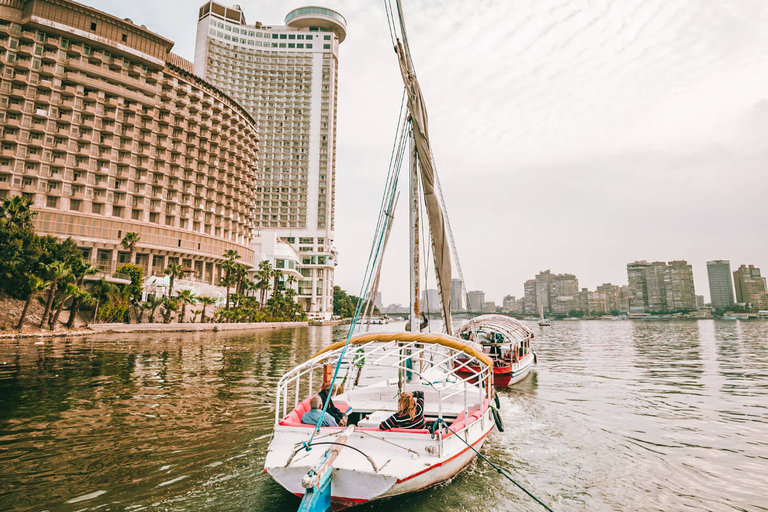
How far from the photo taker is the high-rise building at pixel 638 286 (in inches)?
7200

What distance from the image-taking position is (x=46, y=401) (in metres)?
14.9

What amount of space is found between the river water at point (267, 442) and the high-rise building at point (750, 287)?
19429cm

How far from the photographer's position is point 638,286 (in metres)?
189

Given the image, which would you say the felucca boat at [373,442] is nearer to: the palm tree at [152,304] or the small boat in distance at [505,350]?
the small boat in distance at [505,350]

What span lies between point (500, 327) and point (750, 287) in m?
217

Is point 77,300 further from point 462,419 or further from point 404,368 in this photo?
point 462,419

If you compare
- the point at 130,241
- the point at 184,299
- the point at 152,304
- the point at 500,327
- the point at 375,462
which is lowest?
the point at 375,462

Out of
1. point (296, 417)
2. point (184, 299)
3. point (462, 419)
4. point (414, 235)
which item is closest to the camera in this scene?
point (296, 417)

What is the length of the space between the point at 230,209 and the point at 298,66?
3099 inches

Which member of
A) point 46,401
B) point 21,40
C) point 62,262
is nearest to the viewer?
point 46,401

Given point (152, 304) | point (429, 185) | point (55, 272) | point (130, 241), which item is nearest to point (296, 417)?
point (429, 185)

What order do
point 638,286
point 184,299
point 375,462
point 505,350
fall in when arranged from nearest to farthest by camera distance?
point 375,462 → point 505,350 → point 184,299 → point 638,286

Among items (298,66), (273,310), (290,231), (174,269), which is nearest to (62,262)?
(174,269)

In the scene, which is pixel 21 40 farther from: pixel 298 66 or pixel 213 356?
pixel 298 66
